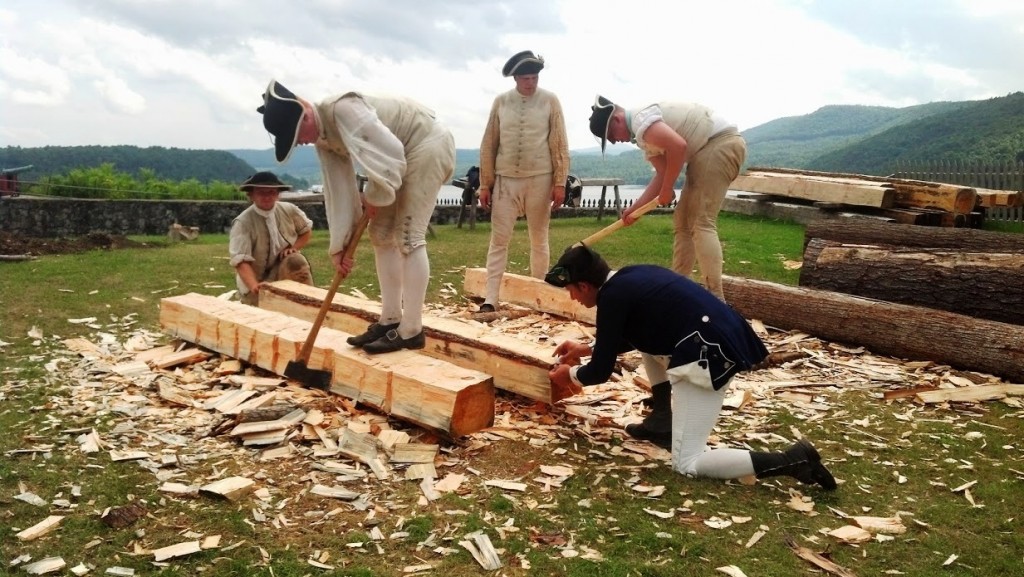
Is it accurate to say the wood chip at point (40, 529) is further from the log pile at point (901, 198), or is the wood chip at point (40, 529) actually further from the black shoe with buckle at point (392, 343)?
the log pile at point (901, 198)

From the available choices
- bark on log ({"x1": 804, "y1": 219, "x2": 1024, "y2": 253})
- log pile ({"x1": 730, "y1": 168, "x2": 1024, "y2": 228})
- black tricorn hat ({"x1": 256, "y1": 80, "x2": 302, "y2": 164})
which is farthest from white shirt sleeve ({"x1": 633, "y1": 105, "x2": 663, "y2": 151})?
log pile ({"x1": 730, "y1": 168, "x2": 1024, "y2": 228})

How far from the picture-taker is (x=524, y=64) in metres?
6.52

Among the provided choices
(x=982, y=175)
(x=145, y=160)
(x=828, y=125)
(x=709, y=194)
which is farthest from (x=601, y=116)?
(x=828, y=125)

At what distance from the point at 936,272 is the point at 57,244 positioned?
11.8 m

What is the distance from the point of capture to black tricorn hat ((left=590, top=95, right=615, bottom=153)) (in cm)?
538

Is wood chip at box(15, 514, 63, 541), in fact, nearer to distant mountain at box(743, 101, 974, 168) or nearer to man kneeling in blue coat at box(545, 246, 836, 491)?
man kneeling in blue coat at box(545, 246, 836, 491)

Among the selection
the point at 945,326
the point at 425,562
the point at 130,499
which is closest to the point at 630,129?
the point at 945,326

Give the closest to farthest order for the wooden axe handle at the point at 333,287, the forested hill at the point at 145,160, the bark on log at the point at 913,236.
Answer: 1. the wooden axe handle at the point at 333,287
2. the bark on log at the point at 913,236
3. the forested hill at the point at 145,160

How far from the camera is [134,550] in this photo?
2963 mm

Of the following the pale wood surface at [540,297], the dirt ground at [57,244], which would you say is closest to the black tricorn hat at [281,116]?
the pale wood surface at [540,297]

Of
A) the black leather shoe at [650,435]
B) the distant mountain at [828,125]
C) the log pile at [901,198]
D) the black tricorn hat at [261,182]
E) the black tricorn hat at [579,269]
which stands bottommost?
the black leather shoe at [650,435]

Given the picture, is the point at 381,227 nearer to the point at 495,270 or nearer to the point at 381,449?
the point at 381,449

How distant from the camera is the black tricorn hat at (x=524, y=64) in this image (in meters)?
6.52

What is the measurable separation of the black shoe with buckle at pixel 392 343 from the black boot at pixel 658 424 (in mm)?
1441
